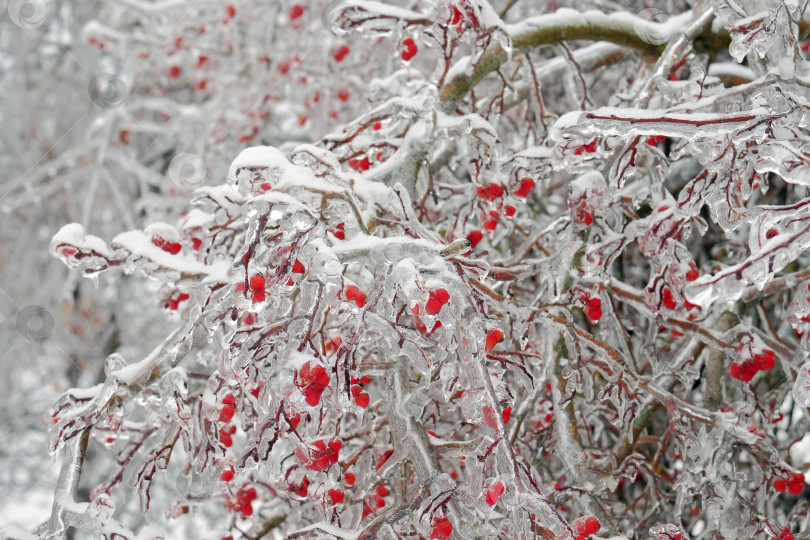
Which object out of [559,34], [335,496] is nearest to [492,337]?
[335,496]

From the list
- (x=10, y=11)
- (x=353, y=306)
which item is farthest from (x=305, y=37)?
(x=353, y=306)

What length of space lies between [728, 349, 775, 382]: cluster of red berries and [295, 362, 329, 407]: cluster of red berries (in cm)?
101

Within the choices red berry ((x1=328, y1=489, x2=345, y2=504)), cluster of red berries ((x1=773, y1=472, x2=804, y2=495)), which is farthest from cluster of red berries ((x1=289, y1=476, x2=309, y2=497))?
cluster of red berries ((x1=773, y1=472, x2=804, y2=495))

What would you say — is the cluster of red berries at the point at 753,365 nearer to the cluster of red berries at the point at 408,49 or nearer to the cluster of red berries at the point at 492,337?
the cluster of red berries at the point at 492,337

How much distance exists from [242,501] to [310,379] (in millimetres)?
949

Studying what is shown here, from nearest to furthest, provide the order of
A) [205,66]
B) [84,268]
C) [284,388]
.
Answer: [284,388] < [84,268] < [205,66]

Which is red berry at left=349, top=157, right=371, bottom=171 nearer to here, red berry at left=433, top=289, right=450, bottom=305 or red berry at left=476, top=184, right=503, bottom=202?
red berry at left=476, top=184, right=503, bottom=202

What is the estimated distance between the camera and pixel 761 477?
1792 mm

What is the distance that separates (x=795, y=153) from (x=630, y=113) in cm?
28

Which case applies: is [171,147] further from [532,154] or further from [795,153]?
[795,153]

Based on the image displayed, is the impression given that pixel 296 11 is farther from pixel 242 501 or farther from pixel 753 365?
pixel 753 365

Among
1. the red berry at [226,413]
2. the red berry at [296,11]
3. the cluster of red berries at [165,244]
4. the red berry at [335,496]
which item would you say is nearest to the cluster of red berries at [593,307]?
the red berry at [335,496]

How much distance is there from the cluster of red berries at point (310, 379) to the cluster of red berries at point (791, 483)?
1.16 meters

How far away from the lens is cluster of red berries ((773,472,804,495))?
1692mm
